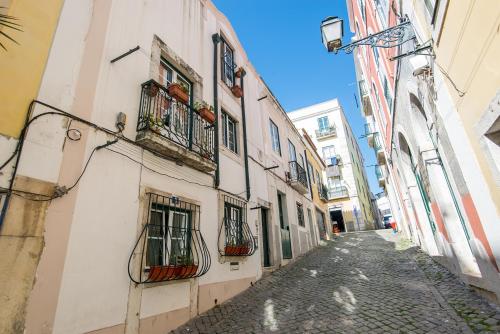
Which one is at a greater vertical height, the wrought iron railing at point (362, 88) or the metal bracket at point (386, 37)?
the wrought iron railing at point (362, 88)

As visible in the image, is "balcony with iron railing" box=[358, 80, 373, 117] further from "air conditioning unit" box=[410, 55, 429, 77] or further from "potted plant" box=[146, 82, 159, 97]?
"potted plant" box=[146, 82, 159, 97]

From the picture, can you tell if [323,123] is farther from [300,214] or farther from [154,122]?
[154,122]

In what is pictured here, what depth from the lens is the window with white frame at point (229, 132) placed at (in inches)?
339

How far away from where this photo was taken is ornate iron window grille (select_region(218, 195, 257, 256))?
22.2 feet

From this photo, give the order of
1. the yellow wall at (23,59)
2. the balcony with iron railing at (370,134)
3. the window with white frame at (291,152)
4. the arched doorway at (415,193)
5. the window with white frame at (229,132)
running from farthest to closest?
the balcony with iron railing at (370,134) < the window with white frame at (291,152) < the arched doorway at (415,193) < the window with white frame at (229,132) < the yellow wall at (23,59)

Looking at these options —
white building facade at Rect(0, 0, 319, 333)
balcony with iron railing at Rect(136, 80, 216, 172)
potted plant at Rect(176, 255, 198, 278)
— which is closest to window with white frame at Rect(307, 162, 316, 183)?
white building facade at Rect(0, 0, 319, 333)

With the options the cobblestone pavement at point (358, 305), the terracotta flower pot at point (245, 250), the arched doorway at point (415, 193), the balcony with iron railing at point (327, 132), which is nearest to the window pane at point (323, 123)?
the balcony with iron railing at point (327, 132)

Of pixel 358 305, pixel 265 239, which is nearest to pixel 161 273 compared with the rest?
pixel 358 305

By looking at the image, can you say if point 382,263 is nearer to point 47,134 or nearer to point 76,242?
point 76,242

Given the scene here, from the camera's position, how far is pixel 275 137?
13148 mm

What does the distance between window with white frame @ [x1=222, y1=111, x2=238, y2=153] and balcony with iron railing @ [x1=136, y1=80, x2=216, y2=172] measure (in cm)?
150

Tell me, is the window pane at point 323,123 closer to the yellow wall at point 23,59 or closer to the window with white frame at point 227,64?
the window with white frame at point 227,64

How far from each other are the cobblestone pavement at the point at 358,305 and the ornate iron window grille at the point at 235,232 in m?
1.10

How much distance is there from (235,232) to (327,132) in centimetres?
2509
